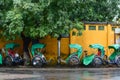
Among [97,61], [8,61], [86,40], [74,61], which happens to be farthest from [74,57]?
[8,61]

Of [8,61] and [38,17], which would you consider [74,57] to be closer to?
[38,17]

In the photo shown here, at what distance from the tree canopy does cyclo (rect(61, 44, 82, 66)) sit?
1074mm

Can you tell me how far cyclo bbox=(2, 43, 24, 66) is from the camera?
2695 cm

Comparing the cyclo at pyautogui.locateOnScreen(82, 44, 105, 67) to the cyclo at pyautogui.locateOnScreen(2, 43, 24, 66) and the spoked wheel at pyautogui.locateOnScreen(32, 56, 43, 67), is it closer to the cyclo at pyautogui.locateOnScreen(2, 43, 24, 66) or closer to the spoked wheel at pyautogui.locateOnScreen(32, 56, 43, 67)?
the spoked wheel at pyautogui.locateOnScreen(32, 56, 43, 67)

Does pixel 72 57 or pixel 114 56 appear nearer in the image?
pixel 72 57

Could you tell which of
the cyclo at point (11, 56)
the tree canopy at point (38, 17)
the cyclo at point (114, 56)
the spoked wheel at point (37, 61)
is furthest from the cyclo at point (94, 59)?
the cyclo at point (11, 56)

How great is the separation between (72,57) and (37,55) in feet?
7.35

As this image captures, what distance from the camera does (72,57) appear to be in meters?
27.0

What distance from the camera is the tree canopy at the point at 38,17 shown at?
83.4 feet

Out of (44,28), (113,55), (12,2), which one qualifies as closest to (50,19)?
(44,28)

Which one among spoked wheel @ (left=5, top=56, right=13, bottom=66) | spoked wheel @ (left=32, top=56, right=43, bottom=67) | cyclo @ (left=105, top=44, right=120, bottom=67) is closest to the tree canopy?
spoked wheel @ (left=5, top=56, right=13, bottom=66)

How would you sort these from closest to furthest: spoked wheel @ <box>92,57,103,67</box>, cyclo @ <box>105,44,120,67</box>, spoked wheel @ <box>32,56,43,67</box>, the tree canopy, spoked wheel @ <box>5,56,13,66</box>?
the tree canopy < spoked wheel @ <box>32,56,43,67</box> < spoked wheel @ <box>5,56,13,66</box> < spoked wheel @ <box>92,57,103,67</box> < cyclo @ <box>105,44,120,67</box>

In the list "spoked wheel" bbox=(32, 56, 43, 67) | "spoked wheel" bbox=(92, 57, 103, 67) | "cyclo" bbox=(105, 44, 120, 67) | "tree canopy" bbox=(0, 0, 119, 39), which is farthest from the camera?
"cyclo" bbox=(105, 44, 120, 67)

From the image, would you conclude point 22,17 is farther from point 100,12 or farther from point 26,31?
point 100,12
